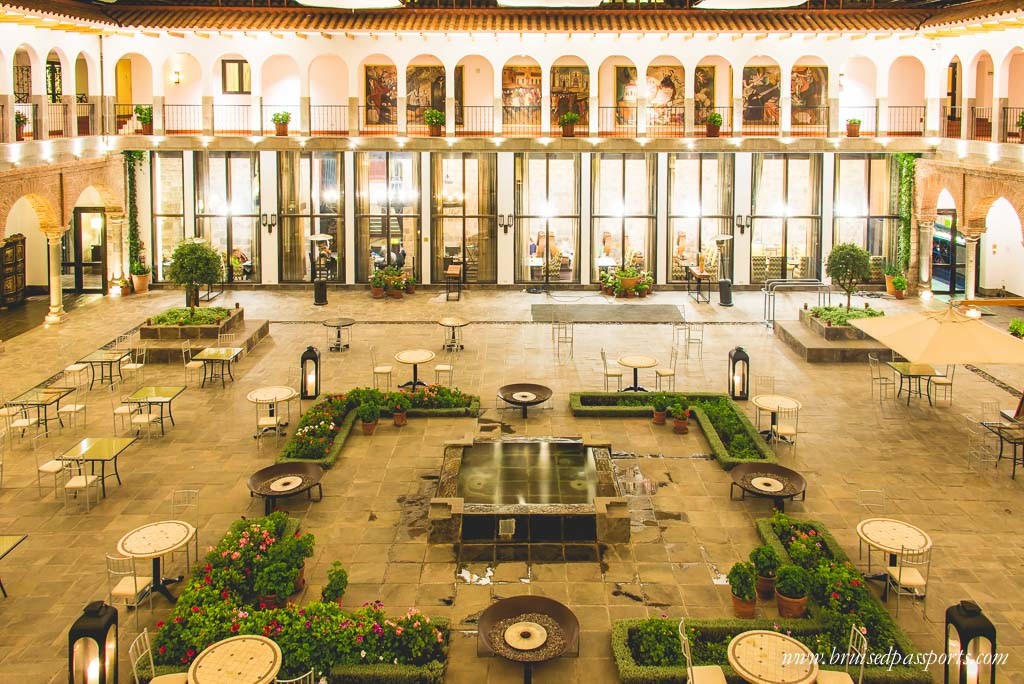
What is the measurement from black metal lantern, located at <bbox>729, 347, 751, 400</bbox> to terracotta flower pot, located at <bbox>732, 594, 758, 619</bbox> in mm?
8354

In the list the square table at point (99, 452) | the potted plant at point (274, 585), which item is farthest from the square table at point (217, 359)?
the potted plant at point (274, 585)

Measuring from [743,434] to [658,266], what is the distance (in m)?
15.0

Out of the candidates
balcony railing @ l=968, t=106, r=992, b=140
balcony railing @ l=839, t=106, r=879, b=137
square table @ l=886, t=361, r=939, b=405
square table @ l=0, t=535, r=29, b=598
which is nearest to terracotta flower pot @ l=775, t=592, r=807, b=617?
square table @ l=886, t=361, r=939, b=405

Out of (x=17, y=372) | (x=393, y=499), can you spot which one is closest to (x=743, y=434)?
(x=393, y=499)

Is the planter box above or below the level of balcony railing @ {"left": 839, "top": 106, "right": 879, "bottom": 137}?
below

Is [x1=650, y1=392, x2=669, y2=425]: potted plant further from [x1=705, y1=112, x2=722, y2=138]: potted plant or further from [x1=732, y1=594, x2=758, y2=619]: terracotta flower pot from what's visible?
[x1=705, y1=112, x2=722, y2=138]: potted plant

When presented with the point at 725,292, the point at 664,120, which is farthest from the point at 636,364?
the point at 664,120

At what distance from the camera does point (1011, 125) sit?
92.9 feet

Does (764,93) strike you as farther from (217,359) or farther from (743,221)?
(217,359)

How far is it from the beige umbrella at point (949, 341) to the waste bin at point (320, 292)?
651 inches

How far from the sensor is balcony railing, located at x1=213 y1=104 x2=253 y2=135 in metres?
32.3

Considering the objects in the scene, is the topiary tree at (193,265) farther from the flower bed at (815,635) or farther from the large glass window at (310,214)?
the flower bed at (815,635)

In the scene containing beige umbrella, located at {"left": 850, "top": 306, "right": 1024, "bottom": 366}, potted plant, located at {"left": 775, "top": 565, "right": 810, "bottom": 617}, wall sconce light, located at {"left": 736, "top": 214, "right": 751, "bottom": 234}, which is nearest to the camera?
potted plant, located at {"left": 775, "top": 565, "right": 810, "bottom": 617}

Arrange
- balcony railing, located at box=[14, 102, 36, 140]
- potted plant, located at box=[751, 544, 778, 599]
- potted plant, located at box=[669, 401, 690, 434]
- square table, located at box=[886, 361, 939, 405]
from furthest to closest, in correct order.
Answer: balcony railing, located at box=[14, 102, 36, 140] → square table, located at box=[886, 361, 939, 405] → potted plant, located at box=[669, 401, 690, 434] → potted plant, located at box=[751, 544, 778, 599]
